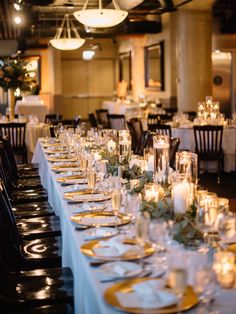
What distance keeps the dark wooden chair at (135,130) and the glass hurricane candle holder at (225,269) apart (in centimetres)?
774

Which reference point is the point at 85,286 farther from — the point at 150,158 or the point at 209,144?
the point at 209,144

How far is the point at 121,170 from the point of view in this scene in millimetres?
3900

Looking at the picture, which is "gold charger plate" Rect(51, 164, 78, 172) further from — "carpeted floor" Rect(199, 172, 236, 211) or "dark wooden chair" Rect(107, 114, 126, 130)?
"dark wooden chair" Rect(107, 114, 126, 130)

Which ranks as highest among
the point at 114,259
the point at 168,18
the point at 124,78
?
the point at 168,18

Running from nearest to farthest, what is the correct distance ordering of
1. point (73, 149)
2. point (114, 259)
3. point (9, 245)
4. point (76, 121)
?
point (114, 259) < point (9, 245) < point (73, 149) < point (76, 121)

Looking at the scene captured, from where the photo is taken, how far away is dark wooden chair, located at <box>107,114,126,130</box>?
1313 cm

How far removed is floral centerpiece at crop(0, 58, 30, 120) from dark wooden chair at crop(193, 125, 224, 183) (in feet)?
10.8

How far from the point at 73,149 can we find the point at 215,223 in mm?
3873

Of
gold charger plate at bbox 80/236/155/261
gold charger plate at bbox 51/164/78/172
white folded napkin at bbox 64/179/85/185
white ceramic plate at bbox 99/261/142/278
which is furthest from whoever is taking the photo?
gold charger plate at bbox 51/164/78/172

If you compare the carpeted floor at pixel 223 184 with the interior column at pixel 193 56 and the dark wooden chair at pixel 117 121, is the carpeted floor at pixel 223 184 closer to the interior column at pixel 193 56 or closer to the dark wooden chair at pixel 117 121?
the interior column at pixel 193 56

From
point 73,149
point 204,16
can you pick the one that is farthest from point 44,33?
point 73,149

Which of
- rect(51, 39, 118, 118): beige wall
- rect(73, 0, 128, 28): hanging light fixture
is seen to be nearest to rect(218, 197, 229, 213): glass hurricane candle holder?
rect(73, 0, 128, 28): hanging light fixture

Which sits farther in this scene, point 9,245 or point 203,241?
point 9,245

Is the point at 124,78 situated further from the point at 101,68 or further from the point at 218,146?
the point at 218,146
